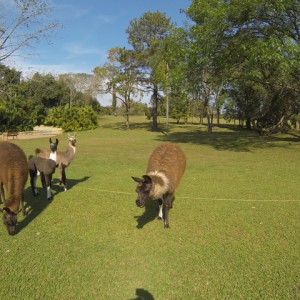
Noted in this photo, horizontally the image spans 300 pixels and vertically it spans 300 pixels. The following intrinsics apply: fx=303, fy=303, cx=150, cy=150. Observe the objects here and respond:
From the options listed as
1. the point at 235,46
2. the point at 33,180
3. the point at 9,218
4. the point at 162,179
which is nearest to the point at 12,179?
the point at 9,218

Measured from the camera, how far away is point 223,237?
6332 millimetres

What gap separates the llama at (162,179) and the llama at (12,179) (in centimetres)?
255

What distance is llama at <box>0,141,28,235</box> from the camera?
242 inches

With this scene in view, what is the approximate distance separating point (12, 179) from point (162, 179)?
10.7ft

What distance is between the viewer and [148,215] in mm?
7637

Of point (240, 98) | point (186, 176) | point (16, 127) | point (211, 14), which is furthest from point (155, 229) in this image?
point (240, 98)

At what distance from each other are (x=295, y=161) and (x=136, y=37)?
30.7m

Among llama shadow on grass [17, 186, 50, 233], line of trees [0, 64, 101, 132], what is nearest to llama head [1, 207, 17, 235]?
llama shadow on grass [17, 186, 50, 233]

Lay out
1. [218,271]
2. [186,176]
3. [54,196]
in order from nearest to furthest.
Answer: [218,271], [54,196], [186,176]

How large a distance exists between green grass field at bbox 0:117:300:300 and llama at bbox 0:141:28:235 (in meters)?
0.52

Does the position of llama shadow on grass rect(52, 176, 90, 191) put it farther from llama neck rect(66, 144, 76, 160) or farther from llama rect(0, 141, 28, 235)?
llama rect(0, 141, 28, 235)

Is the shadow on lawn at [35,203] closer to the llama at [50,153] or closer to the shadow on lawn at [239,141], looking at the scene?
the llama at [50,153]

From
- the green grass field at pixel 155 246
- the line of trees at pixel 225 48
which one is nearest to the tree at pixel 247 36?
the line of trees at pixel 225 48

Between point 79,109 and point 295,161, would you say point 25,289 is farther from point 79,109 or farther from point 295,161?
point 79,109
